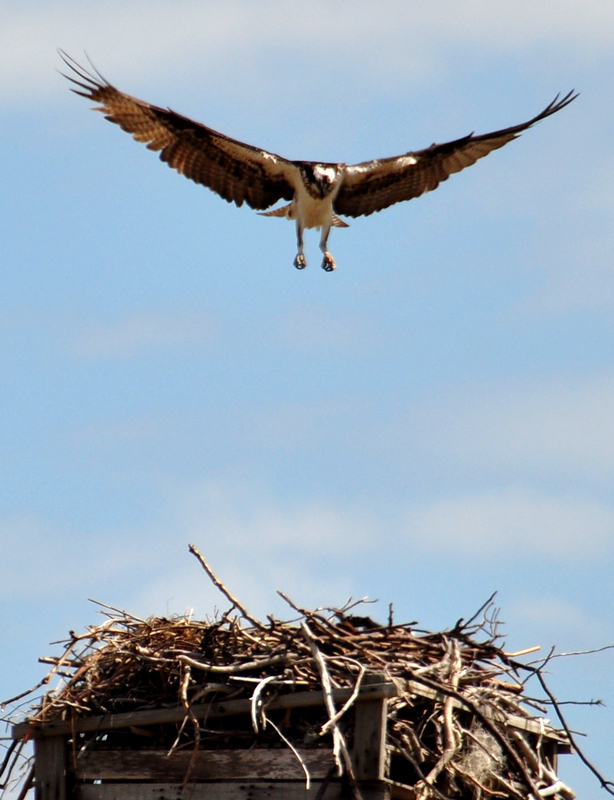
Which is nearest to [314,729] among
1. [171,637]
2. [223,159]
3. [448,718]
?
[448,718]

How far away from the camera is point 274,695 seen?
5949 mm

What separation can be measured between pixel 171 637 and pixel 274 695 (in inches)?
38.5

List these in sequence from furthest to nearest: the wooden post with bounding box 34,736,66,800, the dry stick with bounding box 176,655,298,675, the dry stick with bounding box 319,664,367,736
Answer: the wooden post with bounding box 34,736,66,800 < the dry stick with bounding box 176,655,298,675 < the dry stick with bounding box 319,664,367,736

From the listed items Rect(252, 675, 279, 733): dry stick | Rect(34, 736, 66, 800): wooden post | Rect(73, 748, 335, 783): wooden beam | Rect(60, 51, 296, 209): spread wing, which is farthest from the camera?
Rect(60, 51, 296, 209): spread wing

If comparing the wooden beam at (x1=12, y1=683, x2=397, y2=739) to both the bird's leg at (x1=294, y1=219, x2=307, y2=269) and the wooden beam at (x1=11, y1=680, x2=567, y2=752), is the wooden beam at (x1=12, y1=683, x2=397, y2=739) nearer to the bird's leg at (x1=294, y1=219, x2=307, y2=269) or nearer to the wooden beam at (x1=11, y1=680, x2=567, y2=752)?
the wooden beam at (x1=11, y1=680, x2=567, y2=752)

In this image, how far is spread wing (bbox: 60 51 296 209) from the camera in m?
10.1

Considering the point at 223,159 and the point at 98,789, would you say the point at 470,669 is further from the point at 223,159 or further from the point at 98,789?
the point at 223,159

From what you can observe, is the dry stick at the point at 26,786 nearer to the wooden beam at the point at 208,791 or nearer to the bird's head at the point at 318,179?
the wooden beam at the point at 208,791

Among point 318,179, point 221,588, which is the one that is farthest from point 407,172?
point 221,588

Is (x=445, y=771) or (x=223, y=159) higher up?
(x=223, y=159)

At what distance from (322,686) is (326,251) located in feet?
20.3

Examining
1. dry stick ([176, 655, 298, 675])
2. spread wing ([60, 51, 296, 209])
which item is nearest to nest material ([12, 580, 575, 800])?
dry stick ([176, 655, 298, 675])

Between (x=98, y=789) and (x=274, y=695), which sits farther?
(x=98, y=789)

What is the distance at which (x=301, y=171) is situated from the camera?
11.0 m
